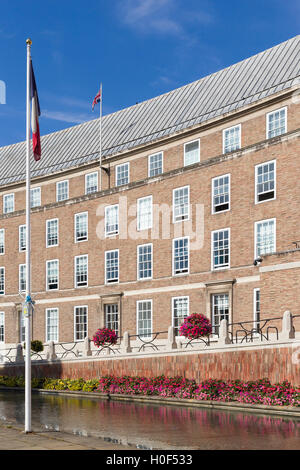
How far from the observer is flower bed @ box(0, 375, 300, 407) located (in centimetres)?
2522

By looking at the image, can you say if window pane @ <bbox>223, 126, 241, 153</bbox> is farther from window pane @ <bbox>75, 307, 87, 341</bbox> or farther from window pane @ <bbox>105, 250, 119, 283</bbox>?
window pane @ <bbox>75, 307, 87, 341</bbox>

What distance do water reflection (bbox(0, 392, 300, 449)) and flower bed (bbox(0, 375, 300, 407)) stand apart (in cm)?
137

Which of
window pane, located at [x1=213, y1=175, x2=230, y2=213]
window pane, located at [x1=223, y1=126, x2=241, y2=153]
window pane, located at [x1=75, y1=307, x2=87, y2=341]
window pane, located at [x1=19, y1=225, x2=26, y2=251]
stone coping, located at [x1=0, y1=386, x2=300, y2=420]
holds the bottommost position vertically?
stone coping, located at [x1=0, y1=386, x2=300, y2=420]

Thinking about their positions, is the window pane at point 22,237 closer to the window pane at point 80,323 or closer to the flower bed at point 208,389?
the window pane at point 80,323

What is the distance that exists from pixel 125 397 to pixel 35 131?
15671 millimetres

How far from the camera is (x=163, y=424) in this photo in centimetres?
2105

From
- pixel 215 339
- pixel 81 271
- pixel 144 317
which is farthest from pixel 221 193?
pixel 81 271

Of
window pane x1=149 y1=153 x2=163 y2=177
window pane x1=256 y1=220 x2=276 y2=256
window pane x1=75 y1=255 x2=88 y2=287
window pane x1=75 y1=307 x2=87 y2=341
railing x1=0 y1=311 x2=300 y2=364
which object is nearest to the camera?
railing x1=0 y1=311 x2=300 y2=364

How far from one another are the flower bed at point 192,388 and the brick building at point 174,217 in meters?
5.05

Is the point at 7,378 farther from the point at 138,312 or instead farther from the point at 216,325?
the point at 216,325

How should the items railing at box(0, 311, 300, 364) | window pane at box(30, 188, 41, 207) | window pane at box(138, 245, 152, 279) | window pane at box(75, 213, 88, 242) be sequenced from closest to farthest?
railing at box(0, 311, 300, 364)
window pane at box(138, 245, 152, 279)
window pane at box(75, 213, 88, 242)
window pane at box(30, 188, 41, 207)

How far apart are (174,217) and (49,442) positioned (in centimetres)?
2793

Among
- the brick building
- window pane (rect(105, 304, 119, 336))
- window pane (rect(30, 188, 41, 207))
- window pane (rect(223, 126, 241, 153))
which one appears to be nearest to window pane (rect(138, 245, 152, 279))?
the brick building
